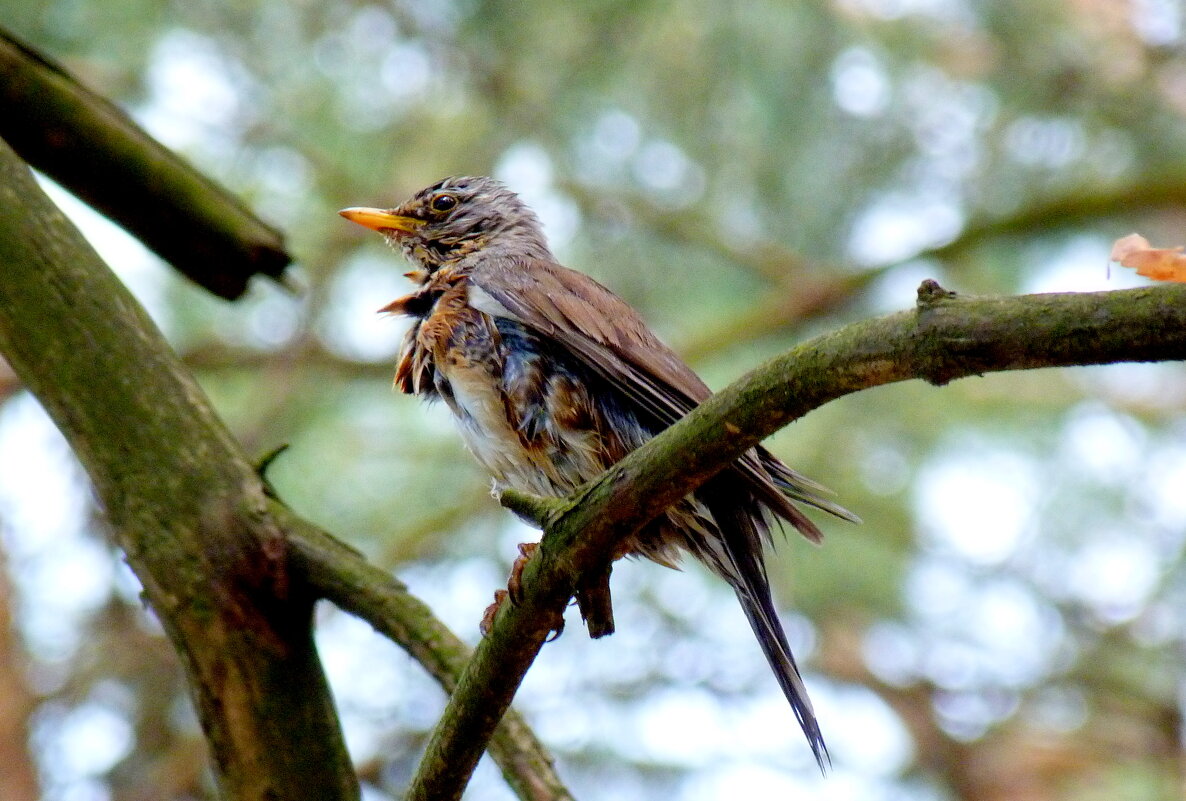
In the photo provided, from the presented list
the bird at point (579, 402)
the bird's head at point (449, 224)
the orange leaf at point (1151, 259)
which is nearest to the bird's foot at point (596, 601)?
the bird at point (579, 402)

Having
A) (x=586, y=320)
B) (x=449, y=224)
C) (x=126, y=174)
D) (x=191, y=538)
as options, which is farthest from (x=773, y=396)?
(x=449, y=224)

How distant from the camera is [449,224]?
4973 mm

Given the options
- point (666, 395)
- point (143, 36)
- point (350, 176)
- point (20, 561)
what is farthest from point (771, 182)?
point (20, 561)

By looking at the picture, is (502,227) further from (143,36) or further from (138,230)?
(143,36)

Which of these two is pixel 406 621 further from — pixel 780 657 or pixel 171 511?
pixel 780 657

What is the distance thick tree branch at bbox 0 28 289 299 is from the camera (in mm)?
3859

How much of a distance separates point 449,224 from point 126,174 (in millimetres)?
1335

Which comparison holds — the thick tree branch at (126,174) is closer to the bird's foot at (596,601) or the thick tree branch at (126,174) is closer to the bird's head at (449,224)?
the bird's head at (449,224)

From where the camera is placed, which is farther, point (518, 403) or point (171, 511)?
point (518, 403)

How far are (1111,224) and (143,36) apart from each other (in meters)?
5.08

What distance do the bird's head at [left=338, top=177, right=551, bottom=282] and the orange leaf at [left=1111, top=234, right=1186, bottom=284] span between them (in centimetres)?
267

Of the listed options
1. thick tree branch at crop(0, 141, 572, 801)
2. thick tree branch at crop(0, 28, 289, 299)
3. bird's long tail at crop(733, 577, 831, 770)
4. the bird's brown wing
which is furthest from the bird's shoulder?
thick tree branch at crop(0, 141, 572, 801)

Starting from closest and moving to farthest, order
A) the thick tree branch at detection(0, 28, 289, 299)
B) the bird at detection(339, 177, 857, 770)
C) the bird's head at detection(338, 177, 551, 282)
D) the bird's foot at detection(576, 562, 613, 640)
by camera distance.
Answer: the bird's foot at detection(576, 562, 613, 640)
the bird at detection(339, 177, 857, 770)
the thick tree branch at detection(0, 28, 289, 299)
the bird's head at detection(338, 177, 551, 282)

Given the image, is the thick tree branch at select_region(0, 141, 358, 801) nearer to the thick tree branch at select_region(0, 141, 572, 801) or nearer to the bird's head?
the thick tree branch at select_region(0, 141, 572, 801)
